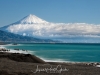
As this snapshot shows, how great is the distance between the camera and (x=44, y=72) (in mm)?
30828

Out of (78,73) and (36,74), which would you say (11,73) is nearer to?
(36,74)

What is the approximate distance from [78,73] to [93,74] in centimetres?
175

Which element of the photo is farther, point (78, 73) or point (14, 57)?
point (14, 57)

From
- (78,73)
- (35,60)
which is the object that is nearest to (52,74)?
(78,73)

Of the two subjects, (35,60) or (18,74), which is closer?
A: (18,74)

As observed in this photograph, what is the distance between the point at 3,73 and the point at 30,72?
313 centimetres

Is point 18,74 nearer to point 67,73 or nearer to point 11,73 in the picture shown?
point 11,73

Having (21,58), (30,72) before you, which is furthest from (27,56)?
(30,72)

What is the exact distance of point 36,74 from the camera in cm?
2952

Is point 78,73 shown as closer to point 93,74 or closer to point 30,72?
point 93,74

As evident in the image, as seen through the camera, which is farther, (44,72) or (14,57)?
(14,57)

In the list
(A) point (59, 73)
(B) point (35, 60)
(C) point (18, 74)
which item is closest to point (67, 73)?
(A) point (59, 73)

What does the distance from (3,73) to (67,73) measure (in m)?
7.44

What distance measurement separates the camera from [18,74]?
2986 cm
